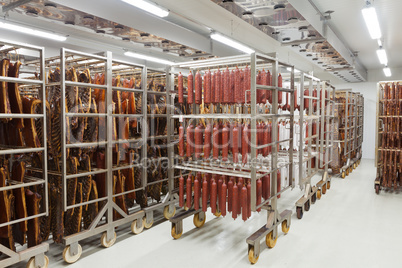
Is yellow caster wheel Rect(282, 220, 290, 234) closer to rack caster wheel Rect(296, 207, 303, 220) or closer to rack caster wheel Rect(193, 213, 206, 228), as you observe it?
rack caster wheel Rect(296, 207, 303, 220)

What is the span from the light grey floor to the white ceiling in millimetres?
4142

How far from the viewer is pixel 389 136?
687 cm

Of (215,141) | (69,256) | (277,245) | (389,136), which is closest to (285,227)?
(277,245)

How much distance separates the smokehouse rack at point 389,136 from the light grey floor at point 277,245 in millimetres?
1302

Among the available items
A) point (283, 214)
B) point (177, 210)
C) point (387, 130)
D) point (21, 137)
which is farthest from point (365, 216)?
point (21, 137)

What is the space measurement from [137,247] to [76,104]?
2155mm

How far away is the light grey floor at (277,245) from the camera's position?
377cm

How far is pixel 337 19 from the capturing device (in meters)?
6.94

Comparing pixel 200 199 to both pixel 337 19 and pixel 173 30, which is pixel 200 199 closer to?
pixel 173 30

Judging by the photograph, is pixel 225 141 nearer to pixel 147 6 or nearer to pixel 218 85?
pixel 218 85

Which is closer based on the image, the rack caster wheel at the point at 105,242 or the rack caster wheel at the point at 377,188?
the rack caster wheel at the point at 105,242

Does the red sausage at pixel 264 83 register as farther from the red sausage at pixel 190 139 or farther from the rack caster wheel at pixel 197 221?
the rack caster wheel at pixel 197 221

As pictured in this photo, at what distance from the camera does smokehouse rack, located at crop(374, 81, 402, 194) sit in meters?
6.71

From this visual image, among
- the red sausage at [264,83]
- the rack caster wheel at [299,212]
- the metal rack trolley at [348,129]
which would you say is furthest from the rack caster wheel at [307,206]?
the metal rack trolley at [348,129]
